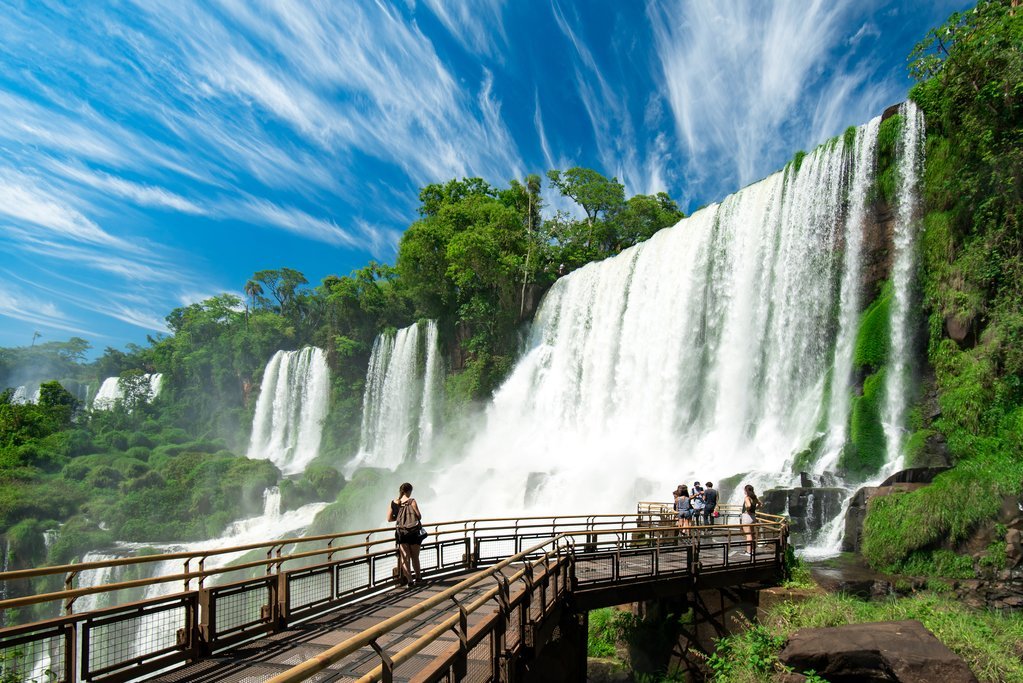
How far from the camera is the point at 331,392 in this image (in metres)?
54.3

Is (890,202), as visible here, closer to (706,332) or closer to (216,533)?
(706,332)

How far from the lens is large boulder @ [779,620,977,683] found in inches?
277

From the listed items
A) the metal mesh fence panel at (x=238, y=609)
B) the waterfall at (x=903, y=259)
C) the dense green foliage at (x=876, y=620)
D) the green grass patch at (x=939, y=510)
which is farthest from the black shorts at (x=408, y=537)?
the waterfall at (x=903, y=259)

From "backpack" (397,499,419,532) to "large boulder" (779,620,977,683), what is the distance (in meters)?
5.42

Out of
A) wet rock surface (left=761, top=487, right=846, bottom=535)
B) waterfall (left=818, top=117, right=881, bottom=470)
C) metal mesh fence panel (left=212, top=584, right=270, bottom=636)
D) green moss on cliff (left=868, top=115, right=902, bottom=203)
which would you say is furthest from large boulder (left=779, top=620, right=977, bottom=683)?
green moss on cliff (left=868, top=115, right=902, bottom=203)

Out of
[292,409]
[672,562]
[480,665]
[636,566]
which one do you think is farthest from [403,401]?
[480,665]

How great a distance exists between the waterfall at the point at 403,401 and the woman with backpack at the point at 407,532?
34.7 metres

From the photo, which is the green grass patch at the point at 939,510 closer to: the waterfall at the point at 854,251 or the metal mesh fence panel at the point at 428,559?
the waterfall at the point at 854,251

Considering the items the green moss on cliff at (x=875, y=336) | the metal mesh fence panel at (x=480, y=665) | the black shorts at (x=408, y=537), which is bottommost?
the metal mesh fence panel at (x=480, y=665)

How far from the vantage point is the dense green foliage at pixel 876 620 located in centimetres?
779

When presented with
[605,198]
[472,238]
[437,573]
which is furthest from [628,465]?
[605,198]

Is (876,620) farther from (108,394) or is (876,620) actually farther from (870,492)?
(108,394)

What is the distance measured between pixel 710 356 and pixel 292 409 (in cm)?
4133

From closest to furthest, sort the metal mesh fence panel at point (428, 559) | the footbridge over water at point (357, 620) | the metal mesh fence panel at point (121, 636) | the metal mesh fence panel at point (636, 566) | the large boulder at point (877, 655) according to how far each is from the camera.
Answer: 1. the footbridge over water at point (357, 620)
2. the metal mesh fence panel at point (121, 636)
3. the large boulder at point (877, 655)
4. the metal mesh fence panel at point (636, 566)
5. the metal mesh fence panel at point (428, 559)
